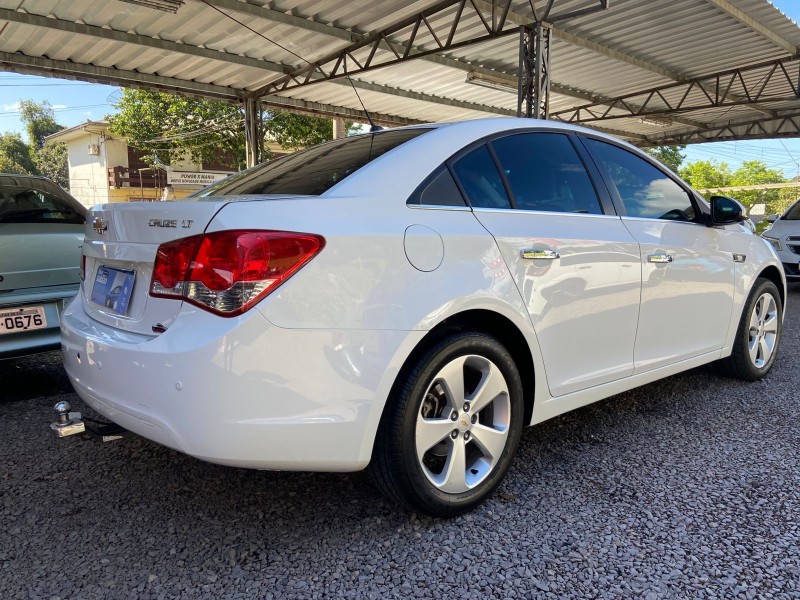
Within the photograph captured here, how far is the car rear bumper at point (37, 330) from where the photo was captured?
3.35 m

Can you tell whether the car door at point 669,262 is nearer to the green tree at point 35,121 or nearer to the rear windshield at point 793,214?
the rear windshield at point 793,214

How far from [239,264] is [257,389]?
0.39m

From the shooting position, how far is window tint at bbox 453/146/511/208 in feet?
8.04

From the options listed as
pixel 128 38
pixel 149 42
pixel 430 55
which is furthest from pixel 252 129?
pixel 430 55

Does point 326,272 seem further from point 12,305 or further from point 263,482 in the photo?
point 12,305

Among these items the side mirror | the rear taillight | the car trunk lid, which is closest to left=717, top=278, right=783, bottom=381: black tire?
the side mirror

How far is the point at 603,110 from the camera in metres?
16.2

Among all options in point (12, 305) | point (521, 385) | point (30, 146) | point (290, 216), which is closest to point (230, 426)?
→ point (290, 216)

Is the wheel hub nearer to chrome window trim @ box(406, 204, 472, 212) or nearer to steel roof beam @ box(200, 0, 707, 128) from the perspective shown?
chrome window trim @ box(406, 204, 472, 212)

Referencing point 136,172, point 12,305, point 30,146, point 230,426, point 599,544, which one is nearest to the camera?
point 230,426

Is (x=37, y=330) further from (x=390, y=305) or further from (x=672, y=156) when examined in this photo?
(x=672, y=156)

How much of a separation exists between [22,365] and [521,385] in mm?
4062

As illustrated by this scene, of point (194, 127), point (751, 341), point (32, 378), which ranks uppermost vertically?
point (194, 127)

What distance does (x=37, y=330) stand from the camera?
3465 mm
